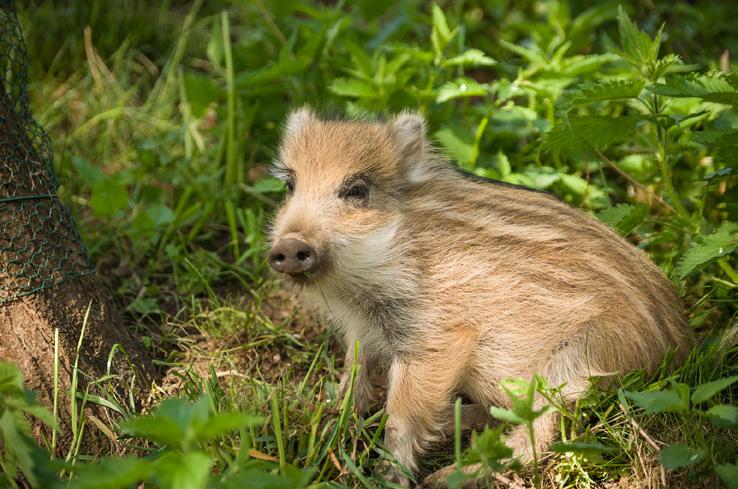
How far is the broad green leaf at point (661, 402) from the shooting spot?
8.14 feet

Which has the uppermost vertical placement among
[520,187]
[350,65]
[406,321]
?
[350,65]

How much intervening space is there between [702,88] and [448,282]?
4.08ft

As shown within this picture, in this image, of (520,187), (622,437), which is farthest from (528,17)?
(622,437)

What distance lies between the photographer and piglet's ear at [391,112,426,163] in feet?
11.2

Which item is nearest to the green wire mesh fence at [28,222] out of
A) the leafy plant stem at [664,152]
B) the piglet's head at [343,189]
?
the piglet's head at [343,189]

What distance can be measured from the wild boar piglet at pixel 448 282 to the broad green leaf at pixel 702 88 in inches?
25.3

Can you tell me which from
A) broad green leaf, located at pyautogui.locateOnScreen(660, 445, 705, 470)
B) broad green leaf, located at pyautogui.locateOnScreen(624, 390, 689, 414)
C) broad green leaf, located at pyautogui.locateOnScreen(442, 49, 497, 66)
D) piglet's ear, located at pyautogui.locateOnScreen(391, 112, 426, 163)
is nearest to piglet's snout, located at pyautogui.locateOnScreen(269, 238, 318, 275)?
piglet's ear, located at pyautogui.locateOnScreen(391, 112, 426, 163)

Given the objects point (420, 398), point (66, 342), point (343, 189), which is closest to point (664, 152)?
point (343, 189)

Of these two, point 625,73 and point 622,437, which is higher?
point 625,73

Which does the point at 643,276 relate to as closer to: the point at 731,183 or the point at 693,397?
the point at 693,397

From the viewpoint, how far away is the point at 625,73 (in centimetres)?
431

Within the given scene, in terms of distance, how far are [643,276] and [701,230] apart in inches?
23.7

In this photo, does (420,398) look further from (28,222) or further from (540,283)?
(28,222)

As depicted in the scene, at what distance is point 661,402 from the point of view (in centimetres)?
249
